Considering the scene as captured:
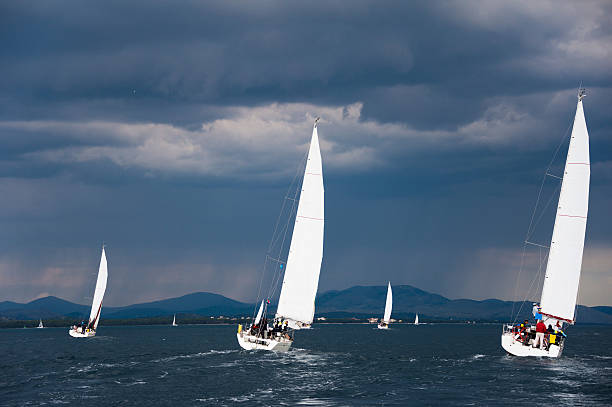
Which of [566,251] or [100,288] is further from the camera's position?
[100,288]

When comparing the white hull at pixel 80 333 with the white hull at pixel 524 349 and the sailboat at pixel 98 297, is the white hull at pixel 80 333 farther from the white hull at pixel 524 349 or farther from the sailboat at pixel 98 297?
the white hull at pixel 524 349

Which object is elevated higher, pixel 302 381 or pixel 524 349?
pixel 524 349

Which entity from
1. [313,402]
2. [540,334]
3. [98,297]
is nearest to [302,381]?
[313,402]

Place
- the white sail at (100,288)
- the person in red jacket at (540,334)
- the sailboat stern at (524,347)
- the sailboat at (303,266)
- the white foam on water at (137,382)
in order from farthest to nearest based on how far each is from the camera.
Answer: the white sail at (100,288), the sailboat at (303,266), the sailboat stern at (524,347), the person in red jacket at (540,334), the white foam on water at (137,382)

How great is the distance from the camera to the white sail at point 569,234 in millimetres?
59938

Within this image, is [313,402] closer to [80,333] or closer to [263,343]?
[263,343]

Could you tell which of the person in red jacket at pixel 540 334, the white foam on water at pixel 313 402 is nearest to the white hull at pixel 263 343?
the person in red jacket at pixel 540 334

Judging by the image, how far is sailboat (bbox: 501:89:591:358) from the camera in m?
59.9

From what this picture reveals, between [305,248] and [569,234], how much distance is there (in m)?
23.2

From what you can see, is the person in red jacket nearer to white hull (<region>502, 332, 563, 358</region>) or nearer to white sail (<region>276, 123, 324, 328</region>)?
white hull (<region>502, 332, 563, 358</region>)

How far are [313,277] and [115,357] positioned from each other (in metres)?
24.0

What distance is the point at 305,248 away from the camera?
6494 centimetres

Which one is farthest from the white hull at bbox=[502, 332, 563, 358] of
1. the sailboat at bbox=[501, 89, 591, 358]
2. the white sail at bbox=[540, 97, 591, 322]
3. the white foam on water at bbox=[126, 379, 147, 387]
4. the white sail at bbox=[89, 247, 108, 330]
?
the white sail at bbox=[89, 247, 108, 330]

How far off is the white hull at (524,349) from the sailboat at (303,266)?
17.5 metres
